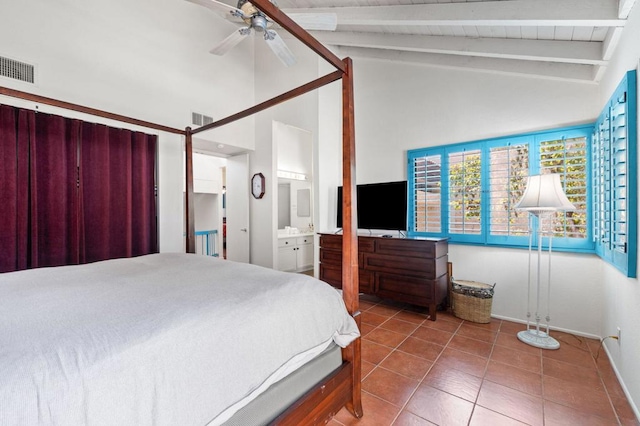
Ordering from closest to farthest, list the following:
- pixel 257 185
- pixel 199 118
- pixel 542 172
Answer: pixel 542 172 < pixel 199 118 < pixel 257 185

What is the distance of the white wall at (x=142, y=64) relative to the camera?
2707 mm

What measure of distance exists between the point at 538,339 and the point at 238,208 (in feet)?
14.4

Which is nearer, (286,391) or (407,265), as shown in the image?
(286,391)

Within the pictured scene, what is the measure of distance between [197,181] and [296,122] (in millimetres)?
2743

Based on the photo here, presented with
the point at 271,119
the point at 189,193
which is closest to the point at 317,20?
the point at 189,193

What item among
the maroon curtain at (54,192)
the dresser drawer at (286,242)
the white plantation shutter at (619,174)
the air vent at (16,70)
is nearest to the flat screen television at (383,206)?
the dresser drawer at (286,242)

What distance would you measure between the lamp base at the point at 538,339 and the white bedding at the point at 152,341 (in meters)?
2.06

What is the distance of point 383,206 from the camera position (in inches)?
144

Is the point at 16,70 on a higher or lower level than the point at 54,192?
higher

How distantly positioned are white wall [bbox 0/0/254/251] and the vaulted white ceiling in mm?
1525

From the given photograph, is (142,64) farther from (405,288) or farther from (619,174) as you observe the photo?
(619,174)

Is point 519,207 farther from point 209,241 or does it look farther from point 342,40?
point 209,241

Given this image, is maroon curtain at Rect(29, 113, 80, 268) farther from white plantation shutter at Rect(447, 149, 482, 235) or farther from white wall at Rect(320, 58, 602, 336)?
white plantation shutter at Rect(447, 149, 482, 235)

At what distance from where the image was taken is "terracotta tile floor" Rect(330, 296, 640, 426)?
170 cm
